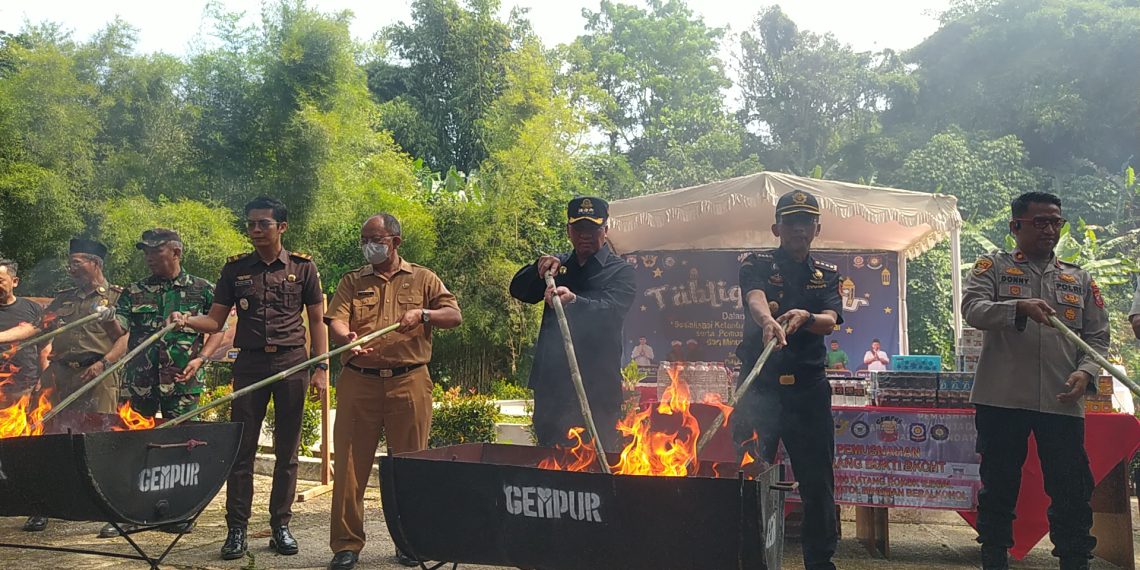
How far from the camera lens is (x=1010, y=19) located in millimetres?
32062

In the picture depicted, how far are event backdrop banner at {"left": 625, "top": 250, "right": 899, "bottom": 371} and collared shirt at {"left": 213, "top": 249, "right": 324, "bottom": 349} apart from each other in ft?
17.4

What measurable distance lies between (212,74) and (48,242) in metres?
4.27

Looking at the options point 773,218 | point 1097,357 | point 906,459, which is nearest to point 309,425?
point 773,218

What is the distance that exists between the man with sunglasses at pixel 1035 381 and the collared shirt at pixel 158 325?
15.5 ft

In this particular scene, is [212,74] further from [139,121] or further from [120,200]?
[120,200]

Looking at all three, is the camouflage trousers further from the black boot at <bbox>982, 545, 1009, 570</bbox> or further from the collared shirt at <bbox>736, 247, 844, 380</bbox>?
the black boot at <bbox>982, 545, 1009, 570</bbox>

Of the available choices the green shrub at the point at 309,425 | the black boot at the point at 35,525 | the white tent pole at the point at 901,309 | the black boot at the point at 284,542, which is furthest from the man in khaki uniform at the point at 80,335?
the white tent pole at the point at 901,309

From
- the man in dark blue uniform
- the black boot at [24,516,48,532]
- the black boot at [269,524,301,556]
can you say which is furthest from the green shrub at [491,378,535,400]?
the man in dark blue uniform

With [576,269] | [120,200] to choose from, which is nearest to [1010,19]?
[120,200]

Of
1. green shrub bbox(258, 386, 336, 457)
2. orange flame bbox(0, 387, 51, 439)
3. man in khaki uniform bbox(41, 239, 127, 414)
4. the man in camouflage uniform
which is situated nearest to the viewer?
orange flame bbox(0, 387, 51, 439)

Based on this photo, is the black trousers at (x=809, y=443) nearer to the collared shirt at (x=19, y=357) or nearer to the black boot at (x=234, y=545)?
the black boot at (x=234, y=545)

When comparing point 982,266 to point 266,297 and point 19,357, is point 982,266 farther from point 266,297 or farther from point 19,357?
point 19,357

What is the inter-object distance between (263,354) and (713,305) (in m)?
5.83

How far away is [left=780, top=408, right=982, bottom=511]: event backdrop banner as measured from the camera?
5250 millimetres
